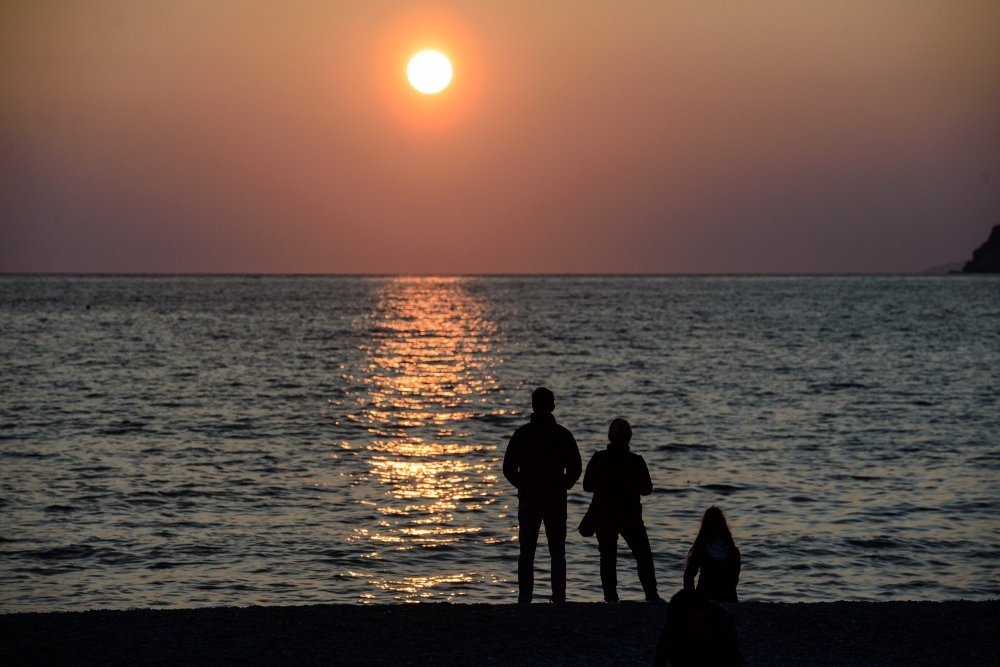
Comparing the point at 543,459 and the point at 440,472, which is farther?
the point at 440,472

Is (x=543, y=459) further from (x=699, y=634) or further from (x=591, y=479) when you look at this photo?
(x=699, y=634)

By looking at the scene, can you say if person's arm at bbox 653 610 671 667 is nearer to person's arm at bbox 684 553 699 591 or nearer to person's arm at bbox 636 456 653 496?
person's arm at bbox 684 553 699 591

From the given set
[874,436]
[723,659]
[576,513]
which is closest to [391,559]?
[576,513]

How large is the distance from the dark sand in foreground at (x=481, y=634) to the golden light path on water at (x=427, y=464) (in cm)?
369

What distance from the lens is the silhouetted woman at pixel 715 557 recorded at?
382 inches

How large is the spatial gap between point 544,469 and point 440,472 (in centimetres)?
1201

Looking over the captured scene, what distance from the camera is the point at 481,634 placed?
9727mm

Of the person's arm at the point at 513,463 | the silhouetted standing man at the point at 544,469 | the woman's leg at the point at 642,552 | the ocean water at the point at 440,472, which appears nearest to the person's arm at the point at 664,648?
the silhouetted standing man at the point at 544,469

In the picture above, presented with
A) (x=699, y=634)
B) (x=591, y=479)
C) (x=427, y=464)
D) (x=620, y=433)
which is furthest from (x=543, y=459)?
(x=427, y=464)

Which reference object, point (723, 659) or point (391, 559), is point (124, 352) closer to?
point (391, 559)

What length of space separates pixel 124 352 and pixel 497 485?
44.8 meters

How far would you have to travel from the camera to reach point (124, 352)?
61.2 meters

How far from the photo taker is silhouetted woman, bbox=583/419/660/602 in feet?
36.1

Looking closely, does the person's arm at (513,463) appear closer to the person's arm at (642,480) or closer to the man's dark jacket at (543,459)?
the man's dark jacket at (543,459)
